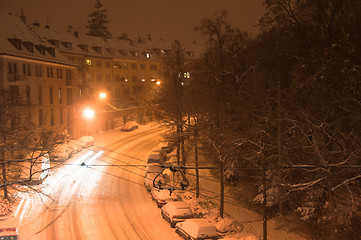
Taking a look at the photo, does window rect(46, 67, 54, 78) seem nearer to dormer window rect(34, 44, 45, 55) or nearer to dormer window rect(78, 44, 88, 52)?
dormer window rect(34, 44, 45, 55)

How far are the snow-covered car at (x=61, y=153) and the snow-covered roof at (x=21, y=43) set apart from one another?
1031 centimetres

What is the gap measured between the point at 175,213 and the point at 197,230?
2909mm

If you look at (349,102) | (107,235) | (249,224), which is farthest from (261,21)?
(107,235)

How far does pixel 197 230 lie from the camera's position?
56.6 feet

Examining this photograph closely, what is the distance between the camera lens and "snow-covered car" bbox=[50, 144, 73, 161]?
107 ft

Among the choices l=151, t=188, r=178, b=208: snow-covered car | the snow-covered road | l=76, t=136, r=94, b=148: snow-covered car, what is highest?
l=76, t=136, r=94, b=148: snow-covered car

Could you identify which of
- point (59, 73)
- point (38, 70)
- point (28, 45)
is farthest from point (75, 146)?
point (28, 45)

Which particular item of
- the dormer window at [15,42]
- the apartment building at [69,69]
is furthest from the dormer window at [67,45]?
the dormer window at [15,42]

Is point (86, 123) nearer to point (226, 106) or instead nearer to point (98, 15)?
point (226, 106)

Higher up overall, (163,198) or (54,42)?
(54,42)

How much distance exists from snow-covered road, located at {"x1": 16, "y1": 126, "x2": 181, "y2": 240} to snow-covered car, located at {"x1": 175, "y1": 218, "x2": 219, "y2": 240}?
84 centimetres

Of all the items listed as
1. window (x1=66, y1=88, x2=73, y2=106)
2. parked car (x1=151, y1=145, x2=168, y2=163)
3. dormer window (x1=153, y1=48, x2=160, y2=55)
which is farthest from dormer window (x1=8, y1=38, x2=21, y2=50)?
dormer window (x1=153, y1=48, x2=160, y2=55)

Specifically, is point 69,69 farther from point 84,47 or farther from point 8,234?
point 8,234

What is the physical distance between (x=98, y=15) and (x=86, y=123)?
4595 centimetres
